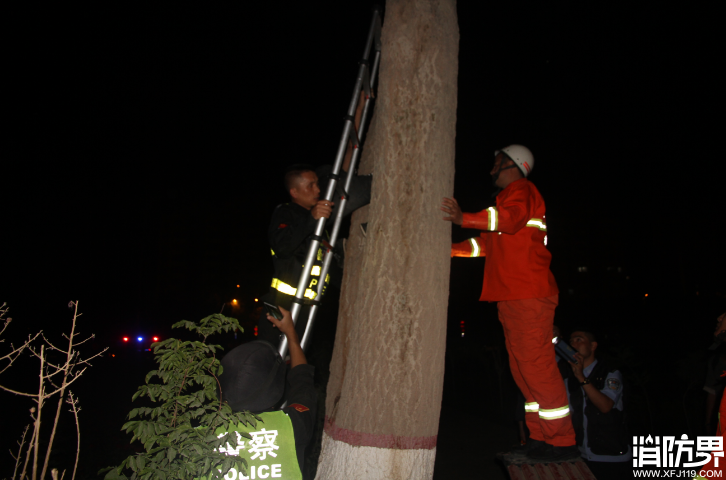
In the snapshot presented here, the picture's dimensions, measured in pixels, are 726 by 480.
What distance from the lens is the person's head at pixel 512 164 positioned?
3.50m

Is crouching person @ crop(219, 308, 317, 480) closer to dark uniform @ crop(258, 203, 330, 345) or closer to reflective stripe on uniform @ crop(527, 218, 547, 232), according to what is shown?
dark uniform @ crop(258, 203, 330, 345)

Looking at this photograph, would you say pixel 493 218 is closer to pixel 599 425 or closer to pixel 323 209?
pixel 323 209

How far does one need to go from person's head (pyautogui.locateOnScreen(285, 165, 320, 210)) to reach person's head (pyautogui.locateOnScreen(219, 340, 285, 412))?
154 cm

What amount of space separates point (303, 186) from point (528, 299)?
1.84 meters

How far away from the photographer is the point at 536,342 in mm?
3082

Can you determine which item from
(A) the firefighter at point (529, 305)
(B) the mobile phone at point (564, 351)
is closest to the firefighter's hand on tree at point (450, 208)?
(A) the firefighter at point (529, 305)

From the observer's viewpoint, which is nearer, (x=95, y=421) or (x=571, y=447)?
(x=571, y=447)

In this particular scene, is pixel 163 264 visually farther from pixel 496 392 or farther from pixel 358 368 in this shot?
pixel 358 368

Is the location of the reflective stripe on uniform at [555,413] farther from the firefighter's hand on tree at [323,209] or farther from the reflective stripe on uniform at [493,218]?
the firefighter's hand on tree at [323,209]

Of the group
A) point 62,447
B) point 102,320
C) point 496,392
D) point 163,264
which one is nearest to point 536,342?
point 62,447

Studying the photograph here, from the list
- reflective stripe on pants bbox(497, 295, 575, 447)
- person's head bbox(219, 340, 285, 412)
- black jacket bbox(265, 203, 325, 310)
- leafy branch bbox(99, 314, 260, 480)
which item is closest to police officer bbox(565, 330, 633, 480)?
reflective stripe on pants bbox(497, 295, 575, 447)

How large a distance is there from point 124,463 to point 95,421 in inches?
360

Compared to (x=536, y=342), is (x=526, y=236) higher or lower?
higher

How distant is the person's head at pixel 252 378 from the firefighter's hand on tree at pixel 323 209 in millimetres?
898
